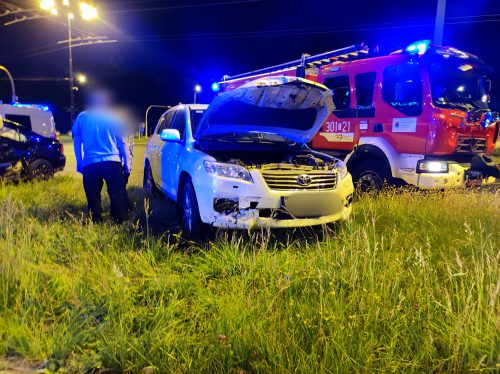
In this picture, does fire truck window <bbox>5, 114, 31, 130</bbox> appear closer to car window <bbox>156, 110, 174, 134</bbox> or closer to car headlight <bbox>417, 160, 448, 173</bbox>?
car window <bbox>156, 110, 174, 134</bbox>

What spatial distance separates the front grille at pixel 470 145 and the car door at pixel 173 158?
14.0 feet

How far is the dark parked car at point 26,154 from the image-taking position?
24.9 ft

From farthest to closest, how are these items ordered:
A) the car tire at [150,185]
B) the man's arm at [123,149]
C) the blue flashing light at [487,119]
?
the car tire at [150,185], the blue flashing light at [487,119], the man's arm at [123,149]

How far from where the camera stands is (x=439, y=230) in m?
4.37

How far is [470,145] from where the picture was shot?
6.16 m

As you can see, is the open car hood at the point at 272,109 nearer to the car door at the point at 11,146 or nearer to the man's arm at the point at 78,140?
the man's arm at the point at 78,140

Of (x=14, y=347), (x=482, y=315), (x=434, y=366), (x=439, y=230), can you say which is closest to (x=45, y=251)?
(x=14, y=347)

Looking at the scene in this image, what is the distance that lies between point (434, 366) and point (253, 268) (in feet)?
4.67

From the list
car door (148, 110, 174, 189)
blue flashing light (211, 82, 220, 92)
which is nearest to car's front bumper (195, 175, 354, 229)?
car door (148, 110, 174, 189)

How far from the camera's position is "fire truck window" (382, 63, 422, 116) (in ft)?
19.7

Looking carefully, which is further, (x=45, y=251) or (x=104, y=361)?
(x=45, y=251)

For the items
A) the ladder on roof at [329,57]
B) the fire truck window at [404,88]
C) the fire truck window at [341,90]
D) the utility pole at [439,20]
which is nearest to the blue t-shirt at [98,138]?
the fire truck window at [341,90]

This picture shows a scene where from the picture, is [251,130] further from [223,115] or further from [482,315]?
[482,315]

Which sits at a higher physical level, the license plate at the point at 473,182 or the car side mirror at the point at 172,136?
the car side mirror at the point at 172,136
